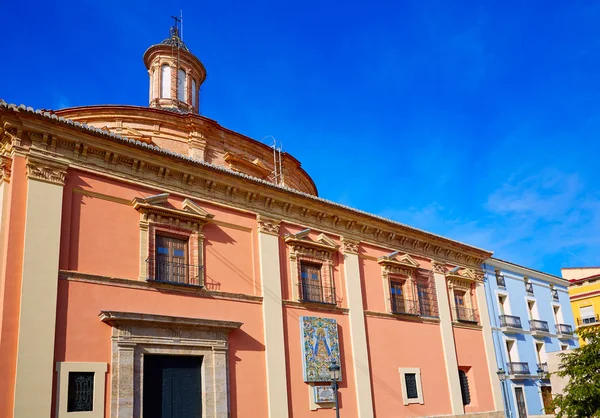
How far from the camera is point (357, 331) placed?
16.0 meters

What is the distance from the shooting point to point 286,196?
15.6m

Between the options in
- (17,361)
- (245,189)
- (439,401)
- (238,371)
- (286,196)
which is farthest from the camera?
(439,401)

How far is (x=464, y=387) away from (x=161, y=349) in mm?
11624

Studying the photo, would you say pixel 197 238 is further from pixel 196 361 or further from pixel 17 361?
pixel 17 361

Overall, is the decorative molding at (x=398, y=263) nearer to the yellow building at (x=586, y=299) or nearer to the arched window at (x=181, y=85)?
the arched window at (x=181, y=85)

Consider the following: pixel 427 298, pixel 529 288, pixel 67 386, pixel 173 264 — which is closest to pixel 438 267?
pixel 427 298

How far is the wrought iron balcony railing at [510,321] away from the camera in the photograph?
22.2 m

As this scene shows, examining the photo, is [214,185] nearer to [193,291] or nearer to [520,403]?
[193,291]

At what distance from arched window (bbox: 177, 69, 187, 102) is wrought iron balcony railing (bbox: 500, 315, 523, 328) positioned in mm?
14998

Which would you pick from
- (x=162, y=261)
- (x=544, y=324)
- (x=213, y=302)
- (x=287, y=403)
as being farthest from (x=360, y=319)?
(x=544, y=324)

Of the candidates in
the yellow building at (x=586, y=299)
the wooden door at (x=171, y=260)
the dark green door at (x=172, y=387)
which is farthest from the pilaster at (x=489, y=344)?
the yellow building at (x=586, y=299)

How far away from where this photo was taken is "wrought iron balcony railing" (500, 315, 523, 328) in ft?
72.9

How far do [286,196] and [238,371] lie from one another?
4838 millimetres

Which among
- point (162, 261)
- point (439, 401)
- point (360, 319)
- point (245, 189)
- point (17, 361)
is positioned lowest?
point (439, 401)
